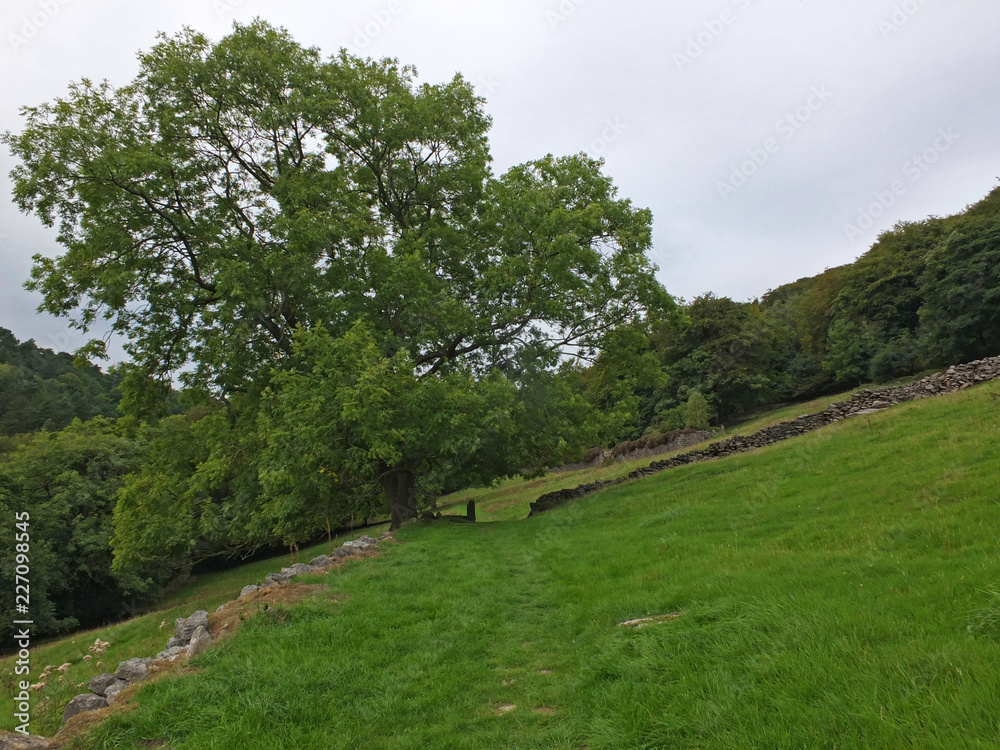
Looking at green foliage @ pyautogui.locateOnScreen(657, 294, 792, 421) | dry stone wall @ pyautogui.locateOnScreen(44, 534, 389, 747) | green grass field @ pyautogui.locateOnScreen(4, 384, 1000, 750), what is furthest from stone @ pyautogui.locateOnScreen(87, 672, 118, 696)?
green foliage @ pyautogui.locateOnScreen(657, 294, 792, 421)

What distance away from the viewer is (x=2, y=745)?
4.04 m

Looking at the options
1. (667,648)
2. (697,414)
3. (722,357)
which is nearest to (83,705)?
(667,648)

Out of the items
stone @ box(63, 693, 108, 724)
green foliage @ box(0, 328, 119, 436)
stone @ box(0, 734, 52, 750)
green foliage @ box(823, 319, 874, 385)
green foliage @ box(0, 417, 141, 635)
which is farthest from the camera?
green foliage @ box(0, 328, 119, 436)

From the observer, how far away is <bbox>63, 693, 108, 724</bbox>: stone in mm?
4961

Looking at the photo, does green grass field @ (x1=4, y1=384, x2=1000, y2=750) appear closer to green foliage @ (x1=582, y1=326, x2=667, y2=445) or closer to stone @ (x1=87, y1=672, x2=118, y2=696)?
stone @ (x1=87, y1=672, x2=118, y2=696)

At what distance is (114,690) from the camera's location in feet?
17.0

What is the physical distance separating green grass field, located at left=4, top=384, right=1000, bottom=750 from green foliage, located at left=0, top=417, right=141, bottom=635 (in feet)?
78.5

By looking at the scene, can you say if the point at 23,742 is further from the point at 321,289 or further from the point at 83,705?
the point at 321,289

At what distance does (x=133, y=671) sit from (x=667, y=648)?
5.50 m

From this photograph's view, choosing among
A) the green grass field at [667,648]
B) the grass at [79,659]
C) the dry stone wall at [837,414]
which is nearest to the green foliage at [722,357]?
the dry stone wall at [837,414]

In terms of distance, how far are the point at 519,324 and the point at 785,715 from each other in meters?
15.5

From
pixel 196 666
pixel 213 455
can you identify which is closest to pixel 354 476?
pixel 213 455

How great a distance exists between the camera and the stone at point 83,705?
16.3ft

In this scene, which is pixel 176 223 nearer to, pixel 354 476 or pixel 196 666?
pixel 354 476
